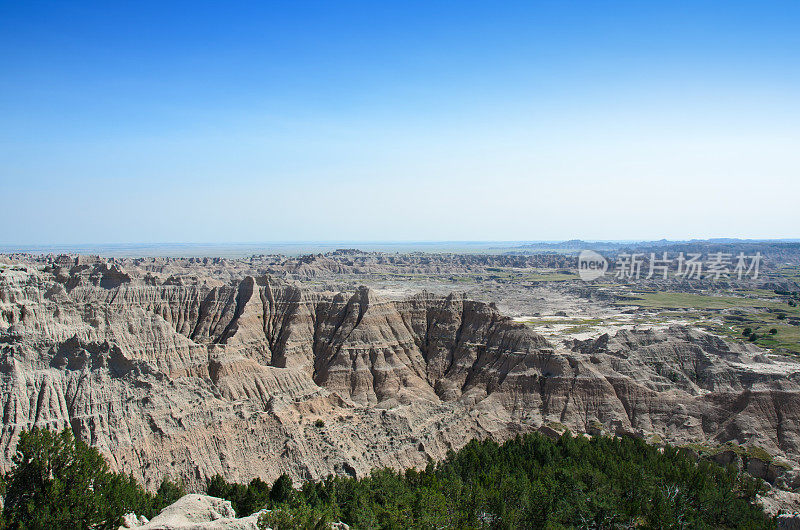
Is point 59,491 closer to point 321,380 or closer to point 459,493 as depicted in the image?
point 459,493

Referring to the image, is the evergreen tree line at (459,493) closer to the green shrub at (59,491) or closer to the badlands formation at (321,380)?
the green shrub at (59,491)

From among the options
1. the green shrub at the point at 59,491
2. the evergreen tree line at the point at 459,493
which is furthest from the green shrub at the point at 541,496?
the green shrub at the point at 59,491

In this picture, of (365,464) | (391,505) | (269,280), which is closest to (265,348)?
(269,280)

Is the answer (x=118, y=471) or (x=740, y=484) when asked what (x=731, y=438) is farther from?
(x=118, y=471)

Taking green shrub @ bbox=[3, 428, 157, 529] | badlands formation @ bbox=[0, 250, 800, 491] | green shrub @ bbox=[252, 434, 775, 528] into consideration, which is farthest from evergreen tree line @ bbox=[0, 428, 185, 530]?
badlands formation @ bbox=[0, 250, 800, 491]

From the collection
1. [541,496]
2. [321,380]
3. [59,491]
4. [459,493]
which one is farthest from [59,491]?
[321,380]
